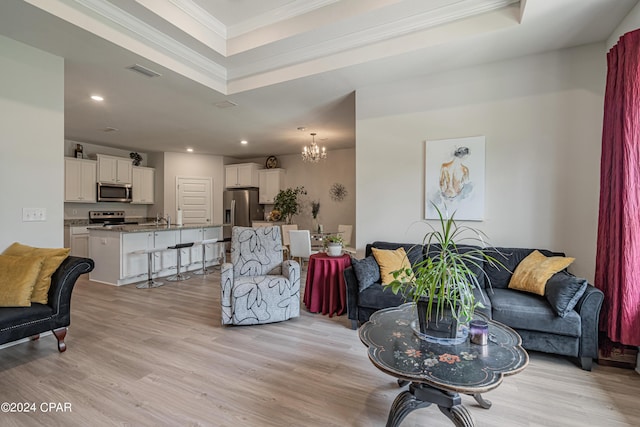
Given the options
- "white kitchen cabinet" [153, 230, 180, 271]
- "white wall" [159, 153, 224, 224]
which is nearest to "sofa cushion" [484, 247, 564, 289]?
"white kitchen cabinet" [153, 230, 180, 271]

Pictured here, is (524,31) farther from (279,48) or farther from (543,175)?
(279,48)

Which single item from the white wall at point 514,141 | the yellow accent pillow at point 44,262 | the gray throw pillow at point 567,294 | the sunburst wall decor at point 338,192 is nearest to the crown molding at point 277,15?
the white wall at point 514,141

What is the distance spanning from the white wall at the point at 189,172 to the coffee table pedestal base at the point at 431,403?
7.73 m

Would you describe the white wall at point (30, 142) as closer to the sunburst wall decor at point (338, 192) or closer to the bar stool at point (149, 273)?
the bar stool at point (149, 273)

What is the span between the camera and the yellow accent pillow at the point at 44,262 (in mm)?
2521

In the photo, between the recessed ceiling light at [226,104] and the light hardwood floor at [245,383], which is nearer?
the light hardwood floor at [245,383]

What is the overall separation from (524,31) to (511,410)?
3053mm

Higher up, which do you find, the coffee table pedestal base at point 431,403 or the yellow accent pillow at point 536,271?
the yellow accent pillow at point 536,271

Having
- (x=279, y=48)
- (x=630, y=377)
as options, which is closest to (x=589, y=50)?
(x=630, y=377)

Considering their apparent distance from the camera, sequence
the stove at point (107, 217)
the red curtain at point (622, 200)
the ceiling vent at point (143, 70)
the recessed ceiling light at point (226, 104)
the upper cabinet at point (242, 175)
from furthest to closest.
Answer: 1. the upper cabinet at point (242, 175)
2. the stove at point (107, 217)
3. the recessed ceiling light at point (226, 104)
4. the ceiling vent at point (143, 70)
5. the red curtain at point (622, 200)

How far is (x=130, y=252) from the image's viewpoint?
16.1ft

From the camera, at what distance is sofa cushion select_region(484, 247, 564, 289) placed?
2.99 meters

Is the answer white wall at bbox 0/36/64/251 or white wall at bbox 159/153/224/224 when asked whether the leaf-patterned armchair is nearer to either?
white wall at bbox 0/36/64/251

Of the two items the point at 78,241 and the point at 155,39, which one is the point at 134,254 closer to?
the point at 78,241
